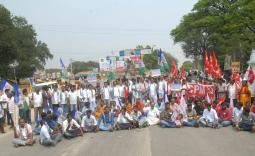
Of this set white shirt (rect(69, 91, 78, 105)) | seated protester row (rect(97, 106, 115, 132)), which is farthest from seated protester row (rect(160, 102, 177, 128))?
white shirt (rect(69, 91, 78, 105))

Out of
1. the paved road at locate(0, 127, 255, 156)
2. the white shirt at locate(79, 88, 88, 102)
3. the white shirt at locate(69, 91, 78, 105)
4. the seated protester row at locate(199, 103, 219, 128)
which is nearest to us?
the paved road at locate(0, 127, 255, 156)

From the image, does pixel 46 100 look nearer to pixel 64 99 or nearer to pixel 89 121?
pixel 64 99

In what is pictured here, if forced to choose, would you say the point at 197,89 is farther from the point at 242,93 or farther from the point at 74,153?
the point at 74,153

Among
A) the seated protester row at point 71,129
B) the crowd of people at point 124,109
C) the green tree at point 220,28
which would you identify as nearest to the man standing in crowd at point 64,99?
the crowd of people at point 124,109

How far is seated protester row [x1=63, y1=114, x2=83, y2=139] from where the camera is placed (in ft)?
50.5

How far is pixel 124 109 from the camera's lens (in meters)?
17.0

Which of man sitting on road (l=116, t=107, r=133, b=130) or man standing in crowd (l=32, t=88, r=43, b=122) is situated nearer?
man sitting on road (l=116, t=107, r=133, b=130)

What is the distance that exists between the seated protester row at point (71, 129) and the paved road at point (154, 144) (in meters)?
0.35

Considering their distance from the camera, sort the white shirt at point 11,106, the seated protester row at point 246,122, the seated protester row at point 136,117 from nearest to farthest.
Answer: the seated protester row at point 246,122
the seated protester row at point 136,117
the white shirt at point 11,106

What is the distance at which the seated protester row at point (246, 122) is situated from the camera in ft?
48.5

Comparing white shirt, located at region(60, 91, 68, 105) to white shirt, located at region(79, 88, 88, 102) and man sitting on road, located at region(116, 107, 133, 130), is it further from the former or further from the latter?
man sitting on road, located at region(116, 107, 133, 130)

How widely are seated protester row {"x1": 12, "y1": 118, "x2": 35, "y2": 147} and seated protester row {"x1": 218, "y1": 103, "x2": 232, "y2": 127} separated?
7262 mm

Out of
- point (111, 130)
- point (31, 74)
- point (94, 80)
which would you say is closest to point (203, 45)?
point (31, 74)

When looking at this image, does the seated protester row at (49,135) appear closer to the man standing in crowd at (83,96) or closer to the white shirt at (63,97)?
the white shirt at (63,97)
